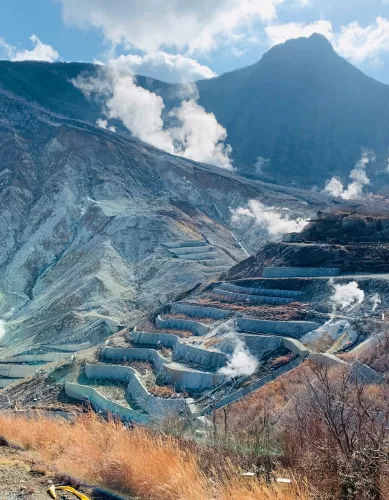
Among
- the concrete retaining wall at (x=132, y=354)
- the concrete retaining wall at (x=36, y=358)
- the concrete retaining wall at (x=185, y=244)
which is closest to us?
the concrete retaining wall at (x=132, y=354)

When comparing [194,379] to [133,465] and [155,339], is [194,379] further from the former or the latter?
[133,465]

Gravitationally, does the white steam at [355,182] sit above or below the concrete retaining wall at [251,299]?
above

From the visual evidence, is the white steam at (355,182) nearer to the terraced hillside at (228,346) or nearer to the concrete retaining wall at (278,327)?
the terraced hillside at (228,346)

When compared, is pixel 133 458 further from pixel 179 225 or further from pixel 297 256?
pixel 179 225

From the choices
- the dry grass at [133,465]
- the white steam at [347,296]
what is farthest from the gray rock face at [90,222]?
the dry grass at [133,465]

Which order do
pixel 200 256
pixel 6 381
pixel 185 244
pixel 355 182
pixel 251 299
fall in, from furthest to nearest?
pixel 355 182 < pixel 185 244 < pixel 200 256 < pixel 6 381 < pixel 251 299

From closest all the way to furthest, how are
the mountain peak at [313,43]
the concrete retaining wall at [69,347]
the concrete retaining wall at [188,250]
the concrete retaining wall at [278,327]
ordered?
the concrete retaining wall at [278,327]
the concrete retaining wall at [69,347]
the concrete retaining wall at [188,250]
the mountain peak at [313,43]

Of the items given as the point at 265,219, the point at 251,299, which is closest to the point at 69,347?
the point at 251,299

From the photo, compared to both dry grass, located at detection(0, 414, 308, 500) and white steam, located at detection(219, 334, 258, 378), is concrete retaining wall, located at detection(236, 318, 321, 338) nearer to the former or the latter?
white steam, located at detection(219, 334, 258, 378)
